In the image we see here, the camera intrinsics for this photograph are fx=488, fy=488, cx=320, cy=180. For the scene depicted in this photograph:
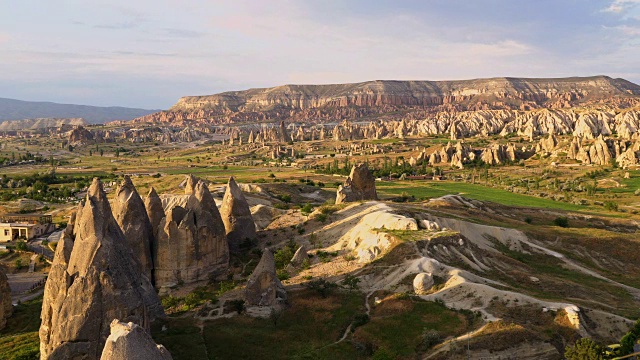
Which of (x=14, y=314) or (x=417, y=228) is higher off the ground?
(x=417, y=228)

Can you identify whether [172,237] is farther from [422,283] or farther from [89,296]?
[422,283]

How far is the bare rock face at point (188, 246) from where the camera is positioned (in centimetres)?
4209

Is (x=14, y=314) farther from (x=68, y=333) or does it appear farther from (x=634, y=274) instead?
(x=634, y=274)

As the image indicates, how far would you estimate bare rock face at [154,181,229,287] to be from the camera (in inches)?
1657

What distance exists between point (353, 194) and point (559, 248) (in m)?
25.7

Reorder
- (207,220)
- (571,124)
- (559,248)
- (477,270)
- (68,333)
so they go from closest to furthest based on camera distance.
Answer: (68,333), (477,270), (207,220), (559,248), (571,124)

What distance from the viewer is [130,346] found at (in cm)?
1681

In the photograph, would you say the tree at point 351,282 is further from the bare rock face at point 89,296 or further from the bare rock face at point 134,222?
the bare rock face at point 89,296

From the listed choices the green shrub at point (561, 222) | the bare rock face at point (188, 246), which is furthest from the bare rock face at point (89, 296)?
Result: the green shrub at point (561, 222)

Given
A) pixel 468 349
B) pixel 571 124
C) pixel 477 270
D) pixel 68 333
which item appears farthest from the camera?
pixel 571 124

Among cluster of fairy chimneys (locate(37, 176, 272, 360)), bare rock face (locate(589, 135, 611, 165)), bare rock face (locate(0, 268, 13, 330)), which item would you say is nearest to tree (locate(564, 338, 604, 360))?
cluster of fairy chimneys (locate(37, 176, 272, 360))

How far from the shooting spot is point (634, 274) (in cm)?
4725

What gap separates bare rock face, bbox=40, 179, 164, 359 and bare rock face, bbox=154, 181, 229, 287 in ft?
44.9

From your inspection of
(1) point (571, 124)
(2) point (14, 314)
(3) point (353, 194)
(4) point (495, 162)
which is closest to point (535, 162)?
(4) point (495, 162)
